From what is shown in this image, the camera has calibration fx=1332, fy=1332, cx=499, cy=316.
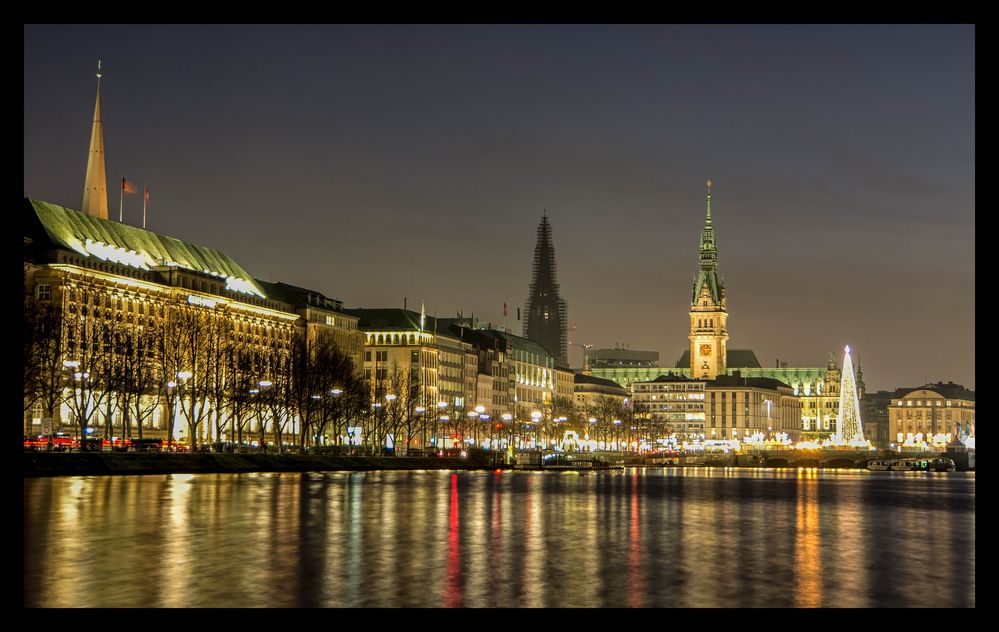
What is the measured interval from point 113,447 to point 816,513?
3111 inches

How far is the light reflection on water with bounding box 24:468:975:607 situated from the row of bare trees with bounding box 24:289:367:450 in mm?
65093

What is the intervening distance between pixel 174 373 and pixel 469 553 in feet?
398

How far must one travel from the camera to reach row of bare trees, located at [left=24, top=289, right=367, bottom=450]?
13625 centimetres

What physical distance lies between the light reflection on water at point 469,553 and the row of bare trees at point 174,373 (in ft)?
214

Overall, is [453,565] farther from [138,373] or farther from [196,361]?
[196,361]

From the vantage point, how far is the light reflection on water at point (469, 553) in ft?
98.4

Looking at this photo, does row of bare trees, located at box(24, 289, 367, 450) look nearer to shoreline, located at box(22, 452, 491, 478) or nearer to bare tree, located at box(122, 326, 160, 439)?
bare tree, located at box(122, 326, 160, 439)

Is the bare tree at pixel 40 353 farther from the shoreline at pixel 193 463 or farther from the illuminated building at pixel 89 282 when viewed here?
the illuminated building at pixel 89 282

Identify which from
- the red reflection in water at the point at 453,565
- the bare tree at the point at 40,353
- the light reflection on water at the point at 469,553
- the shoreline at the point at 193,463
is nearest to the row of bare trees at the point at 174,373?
the bare tree at the point at 40,353

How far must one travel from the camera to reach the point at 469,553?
131ft

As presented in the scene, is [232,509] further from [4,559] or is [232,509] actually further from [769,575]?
[4,559]

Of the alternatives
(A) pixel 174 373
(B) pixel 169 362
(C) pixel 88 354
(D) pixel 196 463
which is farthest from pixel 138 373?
(C) pixel 88 354

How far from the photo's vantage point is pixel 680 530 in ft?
172
